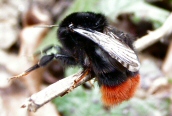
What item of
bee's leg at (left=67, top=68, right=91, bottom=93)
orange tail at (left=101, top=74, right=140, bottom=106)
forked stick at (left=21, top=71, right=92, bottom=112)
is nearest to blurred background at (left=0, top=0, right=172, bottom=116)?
orange tail at (left=101, top=74, right=140, bottom=106)

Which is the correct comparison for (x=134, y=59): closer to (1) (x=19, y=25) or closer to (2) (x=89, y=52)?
(2) (x=89, y=52)

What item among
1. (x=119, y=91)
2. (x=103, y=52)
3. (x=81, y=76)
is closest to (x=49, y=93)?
(x=81, y=76)

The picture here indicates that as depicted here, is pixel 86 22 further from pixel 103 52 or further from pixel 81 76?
pixel 81 76

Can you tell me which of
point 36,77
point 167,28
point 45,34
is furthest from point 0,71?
point 167,28

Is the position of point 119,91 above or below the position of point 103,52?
below

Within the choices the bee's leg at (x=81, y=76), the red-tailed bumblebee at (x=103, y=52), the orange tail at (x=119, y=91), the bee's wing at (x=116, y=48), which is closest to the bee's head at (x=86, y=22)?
the red-tailed bumblebee at (x=103, y=52)

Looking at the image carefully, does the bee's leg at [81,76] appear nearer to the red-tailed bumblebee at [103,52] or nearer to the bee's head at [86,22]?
the red-tailed bumblebee at [103,52]
